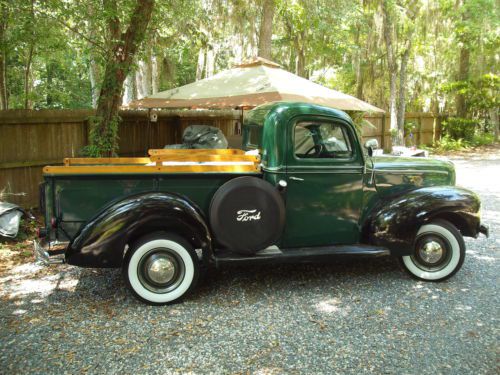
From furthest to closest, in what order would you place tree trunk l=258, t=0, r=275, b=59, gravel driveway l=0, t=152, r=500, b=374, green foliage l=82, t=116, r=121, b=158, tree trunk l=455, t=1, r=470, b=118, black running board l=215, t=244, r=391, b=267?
1. tree trunk l=455, t=1, r=470, b=118
2. tree trunk l=258, t=0, r=275, b=59
3. green foliage l=82, t=116, r=121, b=158
4. black running board l=215, t=244, r=391, b=267
5. gravel driveway l=0, t=152, r=500, b=374

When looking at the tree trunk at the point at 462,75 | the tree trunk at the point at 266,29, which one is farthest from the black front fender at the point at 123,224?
the tree trunk at the point at 462,75

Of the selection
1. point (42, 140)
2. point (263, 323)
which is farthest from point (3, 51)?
point (263, 323)

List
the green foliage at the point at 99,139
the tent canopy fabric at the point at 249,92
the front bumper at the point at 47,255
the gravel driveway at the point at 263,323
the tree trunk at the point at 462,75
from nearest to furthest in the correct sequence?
the gravel driveway at the point at 263,323 → the front bumper at the point at 47,255 → the green foliage at the point at 99,139 → the tent canopy fabric at the point at 249,92 → the tree trunk at the point at 462,75

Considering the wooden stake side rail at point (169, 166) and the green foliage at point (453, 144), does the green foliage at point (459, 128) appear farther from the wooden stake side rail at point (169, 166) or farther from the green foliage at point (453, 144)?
the wooden stake side rail at point (169, 166)

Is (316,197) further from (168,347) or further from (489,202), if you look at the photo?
(489,202)

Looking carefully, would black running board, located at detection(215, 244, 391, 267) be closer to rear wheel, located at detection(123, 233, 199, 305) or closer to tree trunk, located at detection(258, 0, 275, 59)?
rear wheel, located at detection(123, 233, 199, 305)

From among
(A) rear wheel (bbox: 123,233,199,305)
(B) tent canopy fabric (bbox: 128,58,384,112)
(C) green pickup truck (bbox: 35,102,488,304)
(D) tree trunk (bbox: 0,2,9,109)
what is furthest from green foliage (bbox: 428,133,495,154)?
(A) rear wheel (bbox: 123,233,199,305)

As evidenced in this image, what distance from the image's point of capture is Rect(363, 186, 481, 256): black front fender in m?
4.78

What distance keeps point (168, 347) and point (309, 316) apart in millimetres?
1296

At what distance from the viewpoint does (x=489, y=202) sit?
920 centimetres

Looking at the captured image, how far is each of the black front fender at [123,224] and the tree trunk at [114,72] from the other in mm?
3189

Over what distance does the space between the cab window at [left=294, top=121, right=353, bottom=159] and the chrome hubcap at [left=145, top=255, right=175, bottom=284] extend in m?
1.72

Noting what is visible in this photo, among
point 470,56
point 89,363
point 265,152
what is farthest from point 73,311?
point 470,56

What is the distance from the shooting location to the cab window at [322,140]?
188 inches
